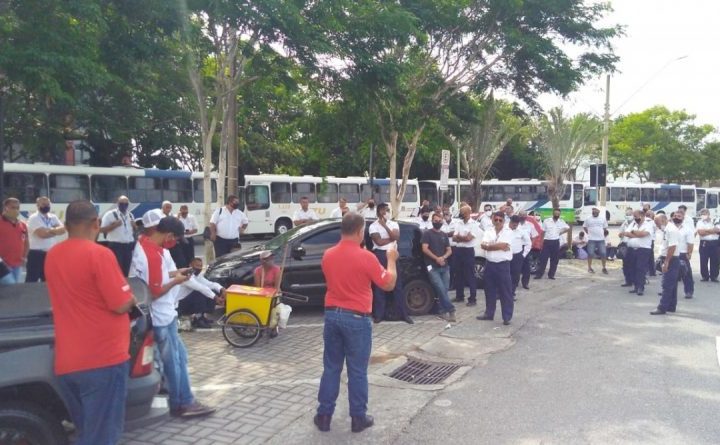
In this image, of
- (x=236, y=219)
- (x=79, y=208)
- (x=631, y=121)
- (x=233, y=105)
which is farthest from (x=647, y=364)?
(x=631, y=121)

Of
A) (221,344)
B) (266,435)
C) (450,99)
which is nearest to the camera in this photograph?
(266,435)

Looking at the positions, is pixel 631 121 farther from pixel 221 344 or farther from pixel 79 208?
pixel 79 208

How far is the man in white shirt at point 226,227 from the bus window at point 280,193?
14023 mm

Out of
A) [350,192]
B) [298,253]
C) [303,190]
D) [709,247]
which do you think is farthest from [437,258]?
[350,192]

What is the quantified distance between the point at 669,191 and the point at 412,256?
34.9 metres

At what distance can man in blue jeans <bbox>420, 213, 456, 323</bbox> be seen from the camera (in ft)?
29.3

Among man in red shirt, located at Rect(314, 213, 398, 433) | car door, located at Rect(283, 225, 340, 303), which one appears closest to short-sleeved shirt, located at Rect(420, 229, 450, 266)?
car door, located at Rect(283, 225, 340, 303)

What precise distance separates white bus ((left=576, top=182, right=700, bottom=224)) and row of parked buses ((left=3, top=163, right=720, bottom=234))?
6 cm

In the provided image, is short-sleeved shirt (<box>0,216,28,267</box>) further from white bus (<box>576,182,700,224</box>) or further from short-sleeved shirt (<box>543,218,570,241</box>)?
white bus (<box>576,182,700,224</box>)

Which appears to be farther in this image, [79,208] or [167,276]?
[167,276]

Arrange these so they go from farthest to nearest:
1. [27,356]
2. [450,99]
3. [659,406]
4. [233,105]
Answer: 1. [450,99]
2. [233,105]
3. [659,406]
4. [27,356]

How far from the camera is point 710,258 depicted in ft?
44.4

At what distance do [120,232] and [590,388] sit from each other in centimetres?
764

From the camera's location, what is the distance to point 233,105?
1293cm
